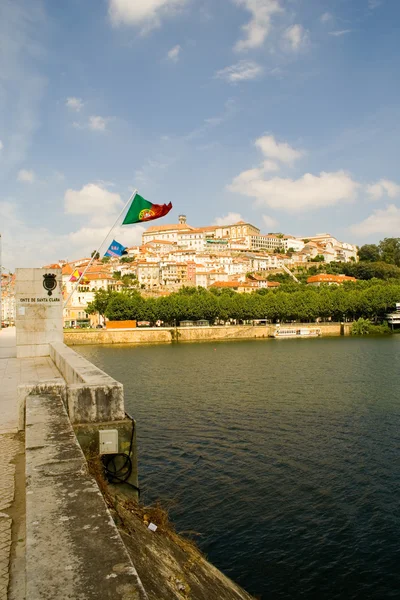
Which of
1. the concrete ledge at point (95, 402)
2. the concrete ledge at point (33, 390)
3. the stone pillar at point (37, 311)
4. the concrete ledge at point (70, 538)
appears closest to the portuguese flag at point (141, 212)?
the stone pillar at point (37, 311)

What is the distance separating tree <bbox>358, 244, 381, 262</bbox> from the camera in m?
167

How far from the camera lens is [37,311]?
17.3 meters

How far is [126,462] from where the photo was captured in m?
6.73

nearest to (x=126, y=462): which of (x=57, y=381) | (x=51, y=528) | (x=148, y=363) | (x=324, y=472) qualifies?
(x=57, y=381)

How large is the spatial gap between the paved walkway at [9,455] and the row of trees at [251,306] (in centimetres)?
7175

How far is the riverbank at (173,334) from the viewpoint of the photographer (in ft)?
239

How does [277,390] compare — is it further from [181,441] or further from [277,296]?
[277,296]

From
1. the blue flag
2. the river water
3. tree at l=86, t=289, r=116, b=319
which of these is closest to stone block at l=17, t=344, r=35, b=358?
the river water

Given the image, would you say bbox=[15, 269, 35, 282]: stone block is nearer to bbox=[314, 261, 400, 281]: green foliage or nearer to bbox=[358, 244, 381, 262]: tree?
bbox=[314, 261, 400, 281]: green foliage

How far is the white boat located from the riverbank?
1320mm

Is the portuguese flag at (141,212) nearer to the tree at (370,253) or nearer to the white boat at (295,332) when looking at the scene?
the white boat at (295,332)

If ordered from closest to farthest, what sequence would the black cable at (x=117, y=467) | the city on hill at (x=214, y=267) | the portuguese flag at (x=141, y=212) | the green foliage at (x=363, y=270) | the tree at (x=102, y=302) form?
the black cable at (x=117, y=467), the portuguese flag at (x=141, y=212), the tree at (x=102, y=302), the city on hill at (x=214, y=267), the green foliage at (x=363, y=270)

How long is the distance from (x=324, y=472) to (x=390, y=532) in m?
3.58

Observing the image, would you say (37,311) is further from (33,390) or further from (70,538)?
(70,538)
